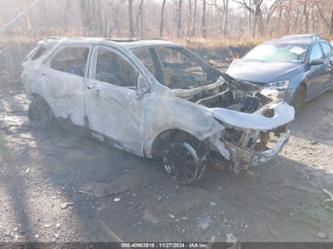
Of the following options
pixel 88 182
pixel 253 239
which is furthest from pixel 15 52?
pixel 253 239

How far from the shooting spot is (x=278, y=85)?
6094 mm

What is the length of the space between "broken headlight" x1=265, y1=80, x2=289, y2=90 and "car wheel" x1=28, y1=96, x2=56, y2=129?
12.7ft

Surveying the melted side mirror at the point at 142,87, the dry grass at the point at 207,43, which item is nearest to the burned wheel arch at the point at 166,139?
the melted side mirror at the point at 142,87

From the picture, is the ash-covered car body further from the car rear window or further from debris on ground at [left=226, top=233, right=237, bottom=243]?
debris on ground at [left=226, top=233, right=237, bottom=243]

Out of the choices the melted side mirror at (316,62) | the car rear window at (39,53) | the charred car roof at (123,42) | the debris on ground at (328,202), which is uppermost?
the charred car roof at (123,42)

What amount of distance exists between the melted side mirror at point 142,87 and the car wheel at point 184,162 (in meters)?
0.71

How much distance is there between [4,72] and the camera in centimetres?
963

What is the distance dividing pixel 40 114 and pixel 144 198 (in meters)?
2.84

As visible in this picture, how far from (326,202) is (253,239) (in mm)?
1140

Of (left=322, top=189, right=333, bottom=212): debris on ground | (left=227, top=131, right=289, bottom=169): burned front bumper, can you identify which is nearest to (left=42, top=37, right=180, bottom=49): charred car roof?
(left=227, top=131, right=289, bottom=169): burned front bumper

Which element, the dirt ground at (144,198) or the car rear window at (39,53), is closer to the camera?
the dirt ground at (144,198)

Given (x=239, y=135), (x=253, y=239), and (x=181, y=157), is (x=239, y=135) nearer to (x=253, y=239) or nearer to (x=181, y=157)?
(x=181, y=157)

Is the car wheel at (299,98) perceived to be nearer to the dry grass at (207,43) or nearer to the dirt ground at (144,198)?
the dirt ground at (144,198)

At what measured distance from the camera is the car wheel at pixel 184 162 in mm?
3754
